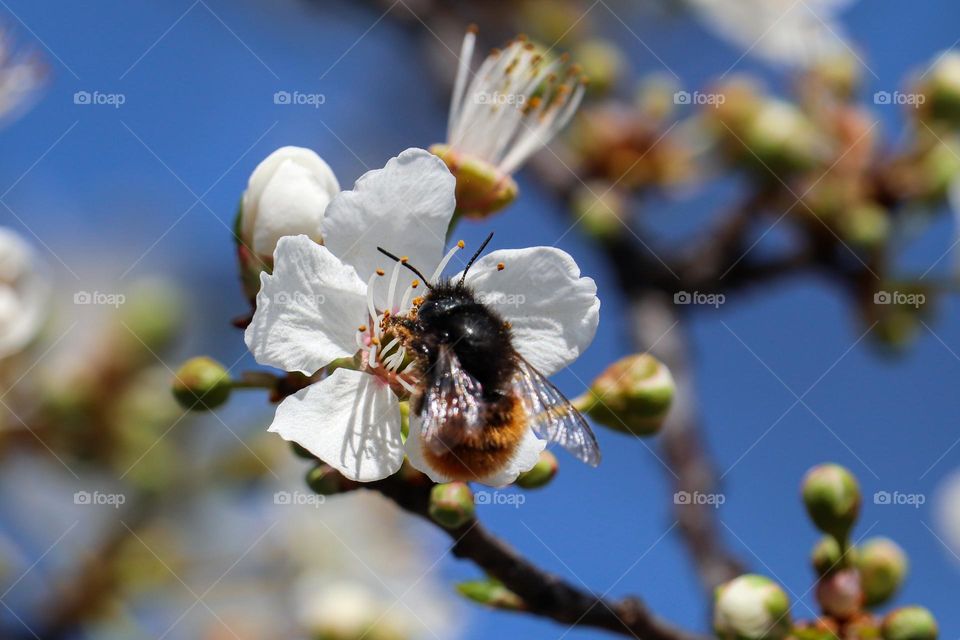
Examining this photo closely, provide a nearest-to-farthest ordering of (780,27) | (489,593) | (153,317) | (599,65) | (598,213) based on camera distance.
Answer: (489,593) → (153,317) → (598,213) → (599,65) → (780,27)

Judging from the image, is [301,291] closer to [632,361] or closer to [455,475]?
[455,475]

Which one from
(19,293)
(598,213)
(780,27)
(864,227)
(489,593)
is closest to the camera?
(489,593)

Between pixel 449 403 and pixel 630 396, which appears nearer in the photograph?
pixel 449 403

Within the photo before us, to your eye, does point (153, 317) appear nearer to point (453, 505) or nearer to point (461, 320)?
point (461, 320)

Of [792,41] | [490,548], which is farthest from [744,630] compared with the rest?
[792,41]

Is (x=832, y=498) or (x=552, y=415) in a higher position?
(x=832, y=498)

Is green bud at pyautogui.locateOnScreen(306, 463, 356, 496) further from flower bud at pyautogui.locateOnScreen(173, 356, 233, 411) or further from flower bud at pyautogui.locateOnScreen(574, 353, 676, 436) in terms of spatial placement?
flower bud at pyautogui.locateOnScreen(574, 353, 676, 436)

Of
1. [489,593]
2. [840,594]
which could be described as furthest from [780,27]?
[489,593]
